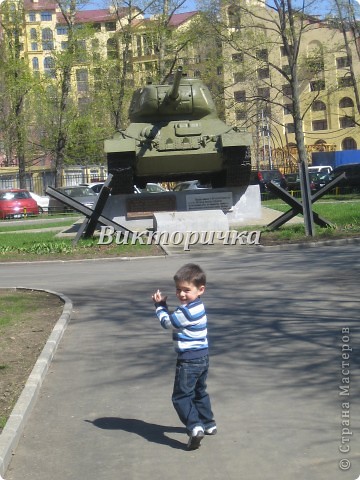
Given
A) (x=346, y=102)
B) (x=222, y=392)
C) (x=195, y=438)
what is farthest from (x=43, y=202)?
(x=195, y=438)

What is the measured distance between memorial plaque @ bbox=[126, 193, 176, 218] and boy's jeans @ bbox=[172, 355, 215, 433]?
61.4 feet

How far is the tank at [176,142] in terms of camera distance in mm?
23625

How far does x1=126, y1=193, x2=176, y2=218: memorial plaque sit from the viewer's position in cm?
2458

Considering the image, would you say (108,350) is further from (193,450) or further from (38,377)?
(193,450)

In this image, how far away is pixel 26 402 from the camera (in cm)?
653

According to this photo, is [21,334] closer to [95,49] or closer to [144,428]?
[144,428]

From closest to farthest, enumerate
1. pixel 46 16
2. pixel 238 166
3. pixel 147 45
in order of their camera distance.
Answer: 1. pixel 238 166
2. pixel 147 45
3. pixel 46 16

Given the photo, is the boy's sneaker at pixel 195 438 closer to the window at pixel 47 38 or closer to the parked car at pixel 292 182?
the parked car at pixel 292 182

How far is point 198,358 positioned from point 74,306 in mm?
6178

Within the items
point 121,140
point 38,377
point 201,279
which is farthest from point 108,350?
point 121,140

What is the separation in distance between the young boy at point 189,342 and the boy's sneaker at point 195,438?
0.08 m

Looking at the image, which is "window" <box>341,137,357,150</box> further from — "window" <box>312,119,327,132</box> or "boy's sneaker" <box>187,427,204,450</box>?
"boy's sneaker" <box>187,427,204,450</box>

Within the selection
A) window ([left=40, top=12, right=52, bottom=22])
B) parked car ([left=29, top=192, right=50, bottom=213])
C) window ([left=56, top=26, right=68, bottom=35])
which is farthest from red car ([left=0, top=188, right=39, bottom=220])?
window ([left=40, top=12, right=52, bottom=22])

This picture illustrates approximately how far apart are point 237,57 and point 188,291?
35324mm
